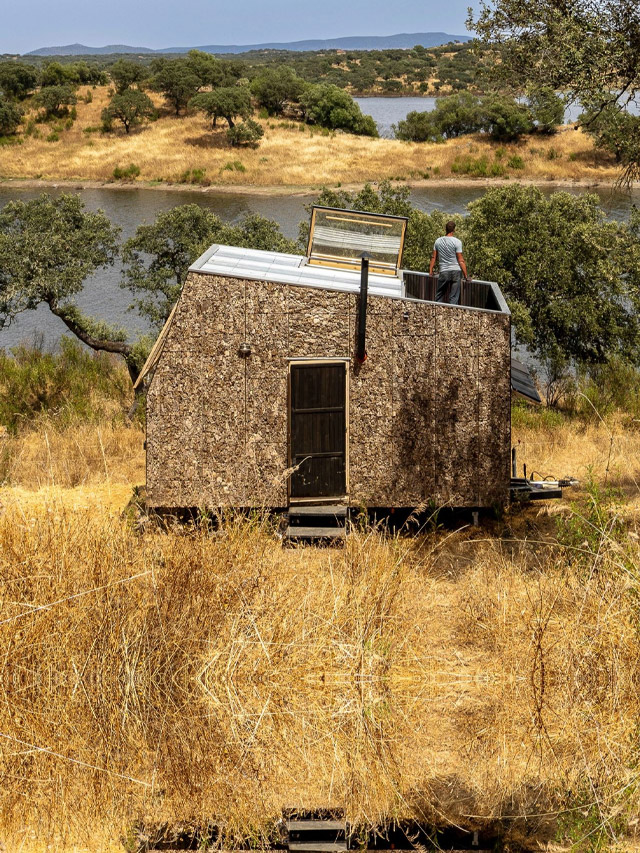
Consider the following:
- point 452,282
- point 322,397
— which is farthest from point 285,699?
point 452,282

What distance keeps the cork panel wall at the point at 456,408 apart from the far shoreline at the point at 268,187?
3854 centimetres

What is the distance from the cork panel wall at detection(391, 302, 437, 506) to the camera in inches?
445

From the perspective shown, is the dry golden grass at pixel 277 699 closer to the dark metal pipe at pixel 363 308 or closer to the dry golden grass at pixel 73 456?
the dark metal pipe at pixel 363 308

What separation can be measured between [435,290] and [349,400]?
9.22 ft

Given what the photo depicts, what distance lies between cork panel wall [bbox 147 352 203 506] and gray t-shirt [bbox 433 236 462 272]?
12.8ft

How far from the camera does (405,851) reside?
600 centimetres

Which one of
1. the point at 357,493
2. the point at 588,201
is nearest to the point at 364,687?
the point at 357,493

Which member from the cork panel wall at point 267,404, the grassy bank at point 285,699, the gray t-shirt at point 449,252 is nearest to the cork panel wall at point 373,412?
the cork panel wall at point 267,404

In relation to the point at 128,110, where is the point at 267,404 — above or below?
below

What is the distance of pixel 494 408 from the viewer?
37.8 ft

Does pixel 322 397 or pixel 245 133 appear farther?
pixel 245 133

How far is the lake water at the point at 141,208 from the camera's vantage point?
89.9 ft

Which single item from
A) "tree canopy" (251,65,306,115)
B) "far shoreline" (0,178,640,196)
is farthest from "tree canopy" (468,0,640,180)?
"tree canopy" (251,65,306,115)

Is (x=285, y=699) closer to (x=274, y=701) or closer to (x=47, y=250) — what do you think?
(x=274, y=701)
